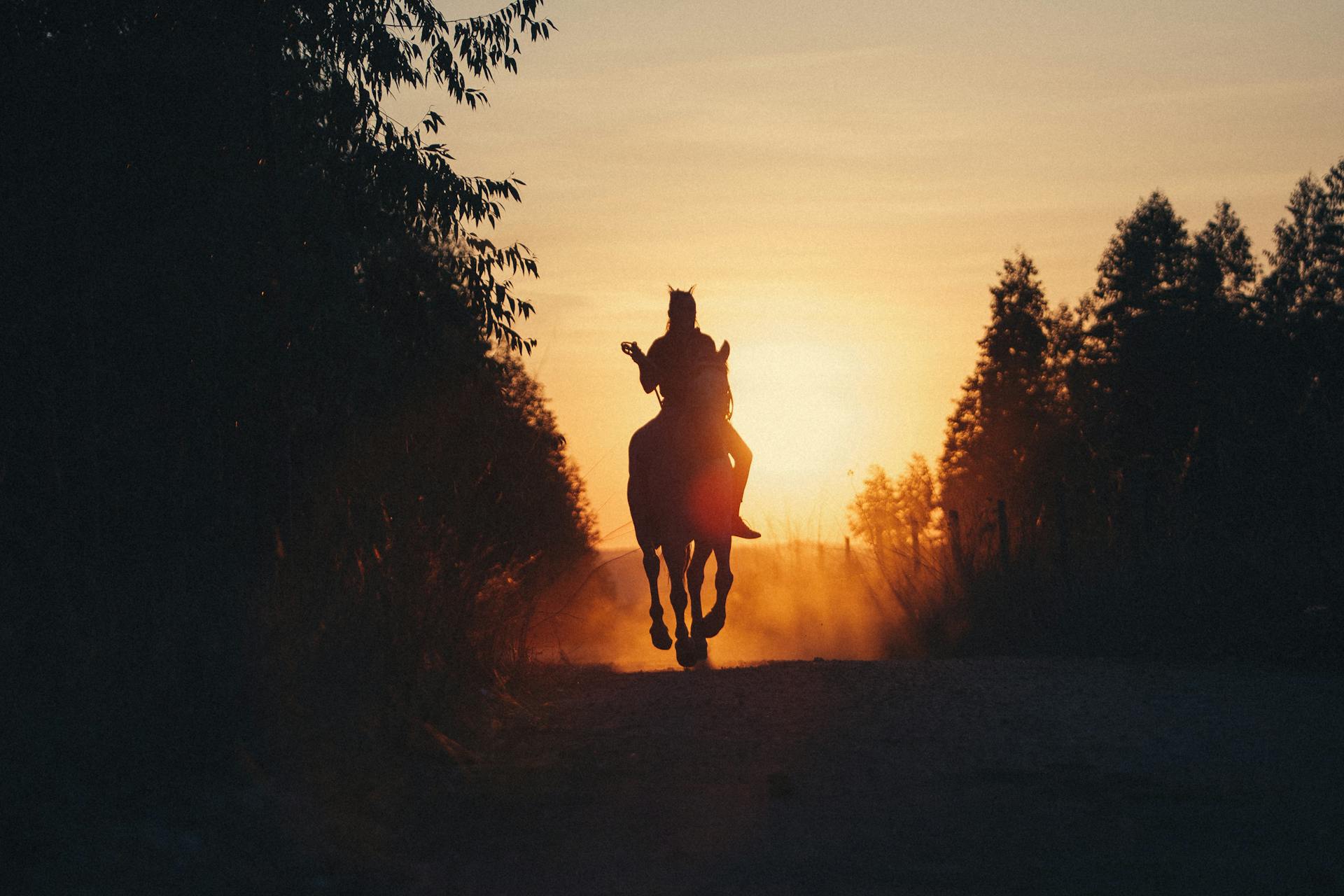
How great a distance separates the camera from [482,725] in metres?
7.12

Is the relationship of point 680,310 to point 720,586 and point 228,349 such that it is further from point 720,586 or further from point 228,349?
point 228,349

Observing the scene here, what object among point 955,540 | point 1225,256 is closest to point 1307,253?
point 1225,256

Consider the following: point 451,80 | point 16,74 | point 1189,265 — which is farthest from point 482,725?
point 1189,265

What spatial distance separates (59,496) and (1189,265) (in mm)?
62775

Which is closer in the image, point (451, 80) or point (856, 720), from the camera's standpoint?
point (856, 720)

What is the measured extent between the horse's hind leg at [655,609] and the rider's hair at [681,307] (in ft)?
5.91

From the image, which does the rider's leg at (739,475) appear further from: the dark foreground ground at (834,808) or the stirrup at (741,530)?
the dark foreground ground at (834,808)

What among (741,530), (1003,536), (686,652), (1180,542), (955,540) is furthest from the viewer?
(955,540)

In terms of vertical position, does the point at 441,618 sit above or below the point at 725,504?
below

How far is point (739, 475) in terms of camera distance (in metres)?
10.1

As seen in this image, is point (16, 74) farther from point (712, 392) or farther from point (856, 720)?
point (856, 720)

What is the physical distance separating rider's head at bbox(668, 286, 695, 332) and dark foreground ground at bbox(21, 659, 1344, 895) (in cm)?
285

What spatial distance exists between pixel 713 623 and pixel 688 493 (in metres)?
1.12

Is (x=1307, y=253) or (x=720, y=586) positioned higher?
(x=1307, y=253)
